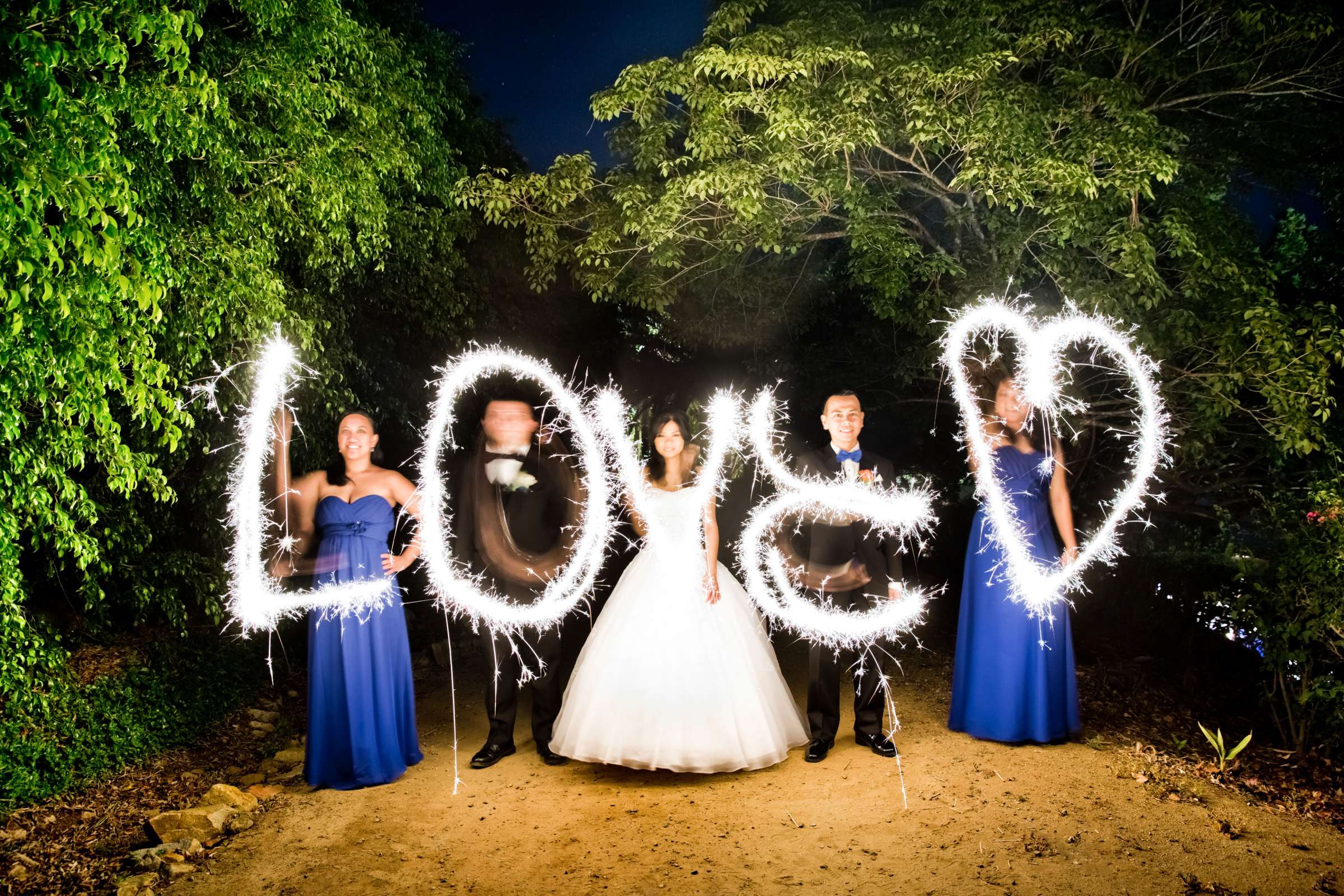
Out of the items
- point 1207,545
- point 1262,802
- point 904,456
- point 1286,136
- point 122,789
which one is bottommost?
point 122,789

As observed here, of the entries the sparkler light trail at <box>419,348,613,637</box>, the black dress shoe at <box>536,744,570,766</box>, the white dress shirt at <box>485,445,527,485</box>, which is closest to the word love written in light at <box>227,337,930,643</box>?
the sparkler light trail at <box>419,348,613,637</box>

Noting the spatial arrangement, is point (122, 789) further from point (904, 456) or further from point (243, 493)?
point (904, 456)

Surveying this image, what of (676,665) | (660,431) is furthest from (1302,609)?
(660,431)

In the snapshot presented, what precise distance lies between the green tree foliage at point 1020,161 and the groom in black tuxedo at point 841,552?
237 centimetres

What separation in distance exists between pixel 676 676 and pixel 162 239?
433 centimetres

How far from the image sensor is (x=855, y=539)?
5.74 meters

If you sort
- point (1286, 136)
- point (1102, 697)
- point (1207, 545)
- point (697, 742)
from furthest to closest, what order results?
point (1207, 545), point (1286, 136), point (1102, 697), point (697, 742)

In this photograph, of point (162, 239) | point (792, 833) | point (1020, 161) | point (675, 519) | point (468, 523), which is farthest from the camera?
point (1020, 161)

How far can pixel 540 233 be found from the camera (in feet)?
A: 29.3

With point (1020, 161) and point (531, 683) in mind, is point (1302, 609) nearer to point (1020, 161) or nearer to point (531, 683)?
point (1020, 161)

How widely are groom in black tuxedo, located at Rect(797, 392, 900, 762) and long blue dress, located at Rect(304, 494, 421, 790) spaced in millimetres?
2825

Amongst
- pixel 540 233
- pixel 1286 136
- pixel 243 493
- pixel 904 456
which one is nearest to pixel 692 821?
pixel 243 493

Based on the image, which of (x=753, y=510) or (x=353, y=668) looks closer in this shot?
(x=353, y=668)

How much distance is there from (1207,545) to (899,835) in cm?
793
